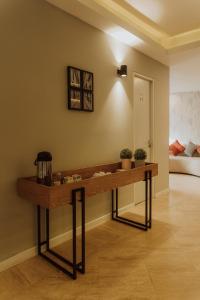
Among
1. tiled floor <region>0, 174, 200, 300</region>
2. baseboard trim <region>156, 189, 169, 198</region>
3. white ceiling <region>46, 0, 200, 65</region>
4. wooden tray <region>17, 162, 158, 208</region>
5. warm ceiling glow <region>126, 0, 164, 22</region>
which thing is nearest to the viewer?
tiled floor <region>0, 174, 200, 300</region>

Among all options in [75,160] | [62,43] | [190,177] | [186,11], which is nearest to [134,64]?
[186,11]

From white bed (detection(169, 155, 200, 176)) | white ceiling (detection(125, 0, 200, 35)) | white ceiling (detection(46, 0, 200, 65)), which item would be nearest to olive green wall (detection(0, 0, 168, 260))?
white ceiling (detection(46, 0, 200, 65))

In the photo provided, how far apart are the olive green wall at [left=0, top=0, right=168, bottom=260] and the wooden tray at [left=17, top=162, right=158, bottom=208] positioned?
0.13m

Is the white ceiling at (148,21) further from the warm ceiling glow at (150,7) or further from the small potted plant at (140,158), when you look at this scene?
the small potted plant at (140,158)

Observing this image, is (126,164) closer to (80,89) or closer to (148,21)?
(80,89)

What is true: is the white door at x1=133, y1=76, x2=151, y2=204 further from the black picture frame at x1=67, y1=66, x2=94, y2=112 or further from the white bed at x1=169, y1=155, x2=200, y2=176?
the white bed at x1=169, y1=155, x2=200, y2=176

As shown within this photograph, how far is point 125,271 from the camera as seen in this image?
7.13 ft

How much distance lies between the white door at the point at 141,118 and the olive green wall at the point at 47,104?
1.55 ft

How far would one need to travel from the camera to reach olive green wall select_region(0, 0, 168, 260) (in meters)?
2.23

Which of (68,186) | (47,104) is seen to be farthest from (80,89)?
(68,186)

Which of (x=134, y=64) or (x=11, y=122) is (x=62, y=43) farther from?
(x=134, y=64)

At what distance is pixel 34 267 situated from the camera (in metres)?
2.25

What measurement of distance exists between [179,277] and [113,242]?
848mm

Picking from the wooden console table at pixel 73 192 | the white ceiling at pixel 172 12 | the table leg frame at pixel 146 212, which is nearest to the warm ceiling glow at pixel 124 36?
the white ceiling at pixel 172 12
